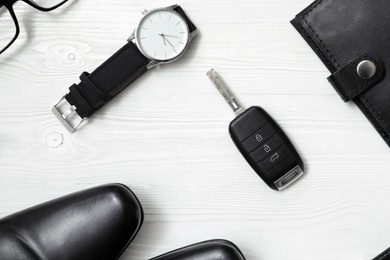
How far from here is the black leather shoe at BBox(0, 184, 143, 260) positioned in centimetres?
79

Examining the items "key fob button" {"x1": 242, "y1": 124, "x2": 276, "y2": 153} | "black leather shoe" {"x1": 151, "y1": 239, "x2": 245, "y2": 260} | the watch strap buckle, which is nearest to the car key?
"key fob button" {"x1": 242, "y1": 124, "x2": 276, "y2": 153}

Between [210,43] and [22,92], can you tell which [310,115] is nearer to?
[210,43]

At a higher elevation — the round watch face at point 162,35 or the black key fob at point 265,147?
the round watch face at point 162,35

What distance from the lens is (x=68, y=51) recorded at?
0.83 m

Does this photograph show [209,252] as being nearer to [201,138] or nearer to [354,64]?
[201,138]

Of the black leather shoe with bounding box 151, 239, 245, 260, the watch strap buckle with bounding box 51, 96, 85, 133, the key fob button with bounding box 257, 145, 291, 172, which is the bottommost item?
the black leather shoe with bounding box 151, 239, 245, 260

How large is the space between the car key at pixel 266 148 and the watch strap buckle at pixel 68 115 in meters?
0.22

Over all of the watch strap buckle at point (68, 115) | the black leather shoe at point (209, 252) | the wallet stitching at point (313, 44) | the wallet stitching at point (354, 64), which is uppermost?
the watch strap buckle at point (68, 115)

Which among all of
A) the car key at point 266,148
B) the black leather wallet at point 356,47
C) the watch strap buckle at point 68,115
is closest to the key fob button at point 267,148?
the car key at point 266,148

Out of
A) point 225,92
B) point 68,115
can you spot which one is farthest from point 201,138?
point 68,115

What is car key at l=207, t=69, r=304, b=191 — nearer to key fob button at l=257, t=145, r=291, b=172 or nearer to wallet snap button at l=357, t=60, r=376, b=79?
key fob button at l=257, t=145, r=291, b=172

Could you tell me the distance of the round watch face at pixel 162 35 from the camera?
803 mm

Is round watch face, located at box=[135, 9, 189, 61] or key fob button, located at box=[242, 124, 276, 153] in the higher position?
round watch face, located at box=[135, 9, 189, 61]

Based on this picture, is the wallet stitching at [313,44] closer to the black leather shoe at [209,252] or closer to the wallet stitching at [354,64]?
the wallet stitching at [354,64]
